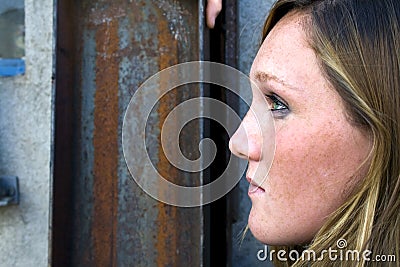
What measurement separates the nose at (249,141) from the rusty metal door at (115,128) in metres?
0.38

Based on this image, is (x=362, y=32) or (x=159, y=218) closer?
(x=362, y=32)

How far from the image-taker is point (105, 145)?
1.27 metres

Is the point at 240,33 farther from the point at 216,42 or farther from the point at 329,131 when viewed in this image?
the point at 329,131

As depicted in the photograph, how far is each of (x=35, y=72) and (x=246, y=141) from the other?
103 centimetres

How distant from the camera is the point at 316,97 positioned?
2.49 feet

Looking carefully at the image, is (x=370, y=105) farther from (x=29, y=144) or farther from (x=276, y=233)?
(x=29, y=144)

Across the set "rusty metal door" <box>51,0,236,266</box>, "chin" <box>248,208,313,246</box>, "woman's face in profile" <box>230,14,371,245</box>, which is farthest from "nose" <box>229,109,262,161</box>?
"rusty metal door" <box>51,0,236,266</box>

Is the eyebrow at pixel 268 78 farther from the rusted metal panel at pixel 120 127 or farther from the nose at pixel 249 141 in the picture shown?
the rusted metal panel at pixel 120 127

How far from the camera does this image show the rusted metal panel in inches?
48.8

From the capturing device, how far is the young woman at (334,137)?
0.73m

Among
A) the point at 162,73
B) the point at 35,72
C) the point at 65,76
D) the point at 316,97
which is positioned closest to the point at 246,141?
the point at 316,97

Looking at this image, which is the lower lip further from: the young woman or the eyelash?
the eyelash

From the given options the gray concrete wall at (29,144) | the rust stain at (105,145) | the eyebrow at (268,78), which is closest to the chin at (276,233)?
the eyebrow at (268,78)

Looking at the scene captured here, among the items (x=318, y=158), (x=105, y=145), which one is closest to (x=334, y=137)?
(x=318, y=158)
